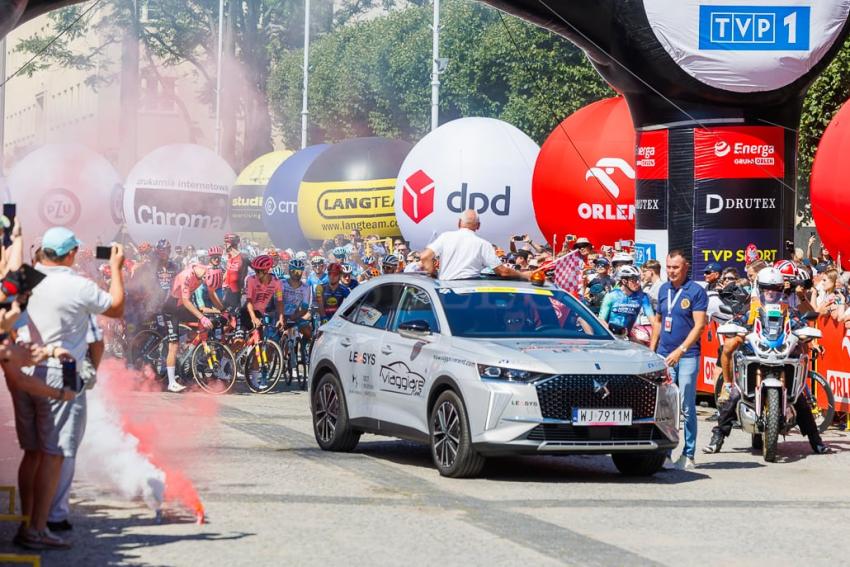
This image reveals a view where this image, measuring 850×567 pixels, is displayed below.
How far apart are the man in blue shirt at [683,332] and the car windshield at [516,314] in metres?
0.75

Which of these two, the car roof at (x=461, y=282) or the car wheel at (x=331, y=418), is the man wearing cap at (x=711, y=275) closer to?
the car roof at (x=461, y=282)

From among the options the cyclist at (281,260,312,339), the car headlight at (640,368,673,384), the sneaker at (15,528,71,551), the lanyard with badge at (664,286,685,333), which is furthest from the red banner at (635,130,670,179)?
the sneaker at (15,528,71,551)

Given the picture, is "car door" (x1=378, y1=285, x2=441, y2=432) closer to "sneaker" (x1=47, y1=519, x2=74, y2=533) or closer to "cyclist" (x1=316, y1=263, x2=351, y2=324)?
"sneaker" (x1=47, y1=519, x2=74, y2=533)

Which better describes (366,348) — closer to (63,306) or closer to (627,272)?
(627,272)

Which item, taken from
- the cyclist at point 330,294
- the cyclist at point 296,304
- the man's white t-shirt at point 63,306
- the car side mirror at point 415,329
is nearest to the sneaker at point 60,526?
the man's white t-shirt at point 63,306

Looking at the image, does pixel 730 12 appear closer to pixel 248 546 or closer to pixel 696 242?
pixel 696 242

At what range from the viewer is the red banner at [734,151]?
20.6 meters

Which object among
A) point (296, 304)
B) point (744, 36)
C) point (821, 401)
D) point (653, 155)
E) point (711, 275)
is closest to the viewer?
point (821, 401)

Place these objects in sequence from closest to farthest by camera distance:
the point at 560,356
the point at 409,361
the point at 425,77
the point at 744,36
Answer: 1. the point at 560,356
2. the point at 409,361
3. the point at 744,36
4. the point at 425,77

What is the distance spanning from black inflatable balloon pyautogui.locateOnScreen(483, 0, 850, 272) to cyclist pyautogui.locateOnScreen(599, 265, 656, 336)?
3.91 meters

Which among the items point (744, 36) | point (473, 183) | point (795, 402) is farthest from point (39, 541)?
point (473, 183)

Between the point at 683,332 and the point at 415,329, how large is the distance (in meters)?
2.39

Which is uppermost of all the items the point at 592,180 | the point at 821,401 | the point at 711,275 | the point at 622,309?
the point at 592,180

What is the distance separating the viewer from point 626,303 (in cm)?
Result: 1695
